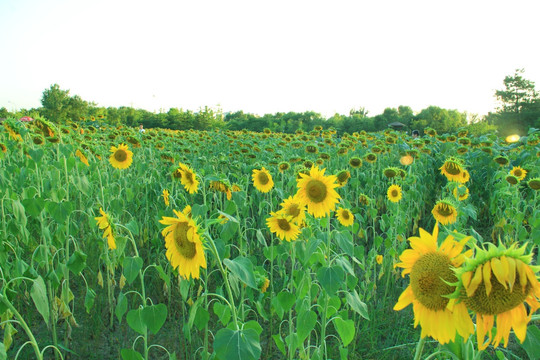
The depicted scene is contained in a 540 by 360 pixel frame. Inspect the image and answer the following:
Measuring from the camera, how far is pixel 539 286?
75 centimetres

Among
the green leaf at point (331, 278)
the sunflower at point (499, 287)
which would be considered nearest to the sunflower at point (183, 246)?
the green leaf at point (331, 278)

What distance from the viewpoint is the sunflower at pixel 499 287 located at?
72cm

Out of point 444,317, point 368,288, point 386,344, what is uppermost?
point 444,317

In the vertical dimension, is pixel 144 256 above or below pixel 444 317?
below

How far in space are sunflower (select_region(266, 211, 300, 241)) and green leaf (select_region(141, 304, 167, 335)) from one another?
83 centimetres

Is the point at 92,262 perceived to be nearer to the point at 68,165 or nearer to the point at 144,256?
the point at 144,256

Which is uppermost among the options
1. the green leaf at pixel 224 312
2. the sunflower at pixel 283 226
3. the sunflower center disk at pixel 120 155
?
the sunflower center disk at pixel 120 155

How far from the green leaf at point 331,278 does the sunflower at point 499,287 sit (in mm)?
690

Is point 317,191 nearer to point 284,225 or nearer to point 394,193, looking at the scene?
point 284,225

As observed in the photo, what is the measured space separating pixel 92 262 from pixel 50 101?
114 ft

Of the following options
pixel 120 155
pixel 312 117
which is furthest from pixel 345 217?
pixel 312 117

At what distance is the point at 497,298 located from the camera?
77 centimetres

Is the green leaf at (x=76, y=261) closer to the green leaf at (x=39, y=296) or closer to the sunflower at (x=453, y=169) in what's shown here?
the green leaf at (x=39, y=296)

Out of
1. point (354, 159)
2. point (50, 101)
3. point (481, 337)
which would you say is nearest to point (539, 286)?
point (481, 337)
